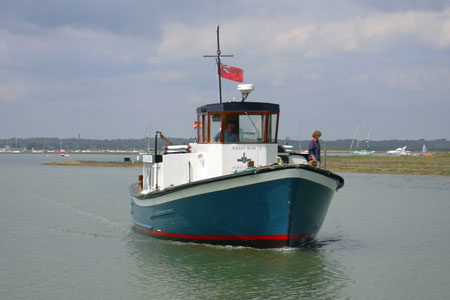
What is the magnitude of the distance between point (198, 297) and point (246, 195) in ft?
12.1

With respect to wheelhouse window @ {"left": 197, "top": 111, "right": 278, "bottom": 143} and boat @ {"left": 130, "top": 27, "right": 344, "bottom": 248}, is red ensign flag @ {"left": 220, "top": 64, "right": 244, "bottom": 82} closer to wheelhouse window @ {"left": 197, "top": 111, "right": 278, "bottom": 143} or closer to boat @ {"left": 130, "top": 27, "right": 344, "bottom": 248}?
boat @ {"left": 130, "top": 27, "right": 344, "bottom": 248}

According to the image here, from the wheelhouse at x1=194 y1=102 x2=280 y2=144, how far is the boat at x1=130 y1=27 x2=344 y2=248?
3 centimetres

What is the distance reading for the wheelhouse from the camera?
18797 mm

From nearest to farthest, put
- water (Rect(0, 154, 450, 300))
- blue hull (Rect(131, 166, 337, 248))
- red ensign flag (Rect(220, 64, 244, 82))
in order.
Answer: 1. water (Rect(0, 154, 450, 300))
2. blue hull (Rect(131, 166, 337, 248))
3. red ensign flag (Rect(220, 64, 244, 82))

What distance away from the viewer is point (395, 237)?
22750mm

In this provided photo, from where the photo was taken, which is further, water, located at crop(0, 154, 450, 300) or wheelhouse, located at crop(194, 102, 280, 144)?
wheelhouse, located at crop(194, 102, 280, 144)

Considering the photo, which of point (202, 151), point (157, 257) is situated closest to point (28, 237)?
point (157, 257)

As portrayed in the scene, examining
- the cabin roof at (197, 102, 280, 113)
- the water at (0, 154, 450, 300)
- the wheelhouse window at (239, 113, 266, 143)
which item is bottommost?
the water at (0, 154, 450, 300)

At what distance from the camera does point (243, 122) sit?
18953 mm

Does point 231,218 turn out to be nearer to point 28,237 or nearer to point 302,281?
point 302,281

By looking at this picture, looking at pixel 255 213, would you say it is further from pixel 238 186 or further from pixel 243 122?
pixel 243 122

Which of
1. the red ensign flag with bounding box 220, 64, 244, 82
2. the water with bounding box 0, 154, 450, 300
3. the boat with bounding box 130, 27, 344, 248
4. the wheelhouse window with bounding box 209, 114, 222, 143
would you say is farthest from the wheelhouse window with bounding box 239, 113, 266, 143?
the water with bounding box 0, 154, 450, 300

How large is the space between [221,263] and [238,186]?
2.52 meters

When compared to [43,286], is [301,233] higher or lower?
higher
